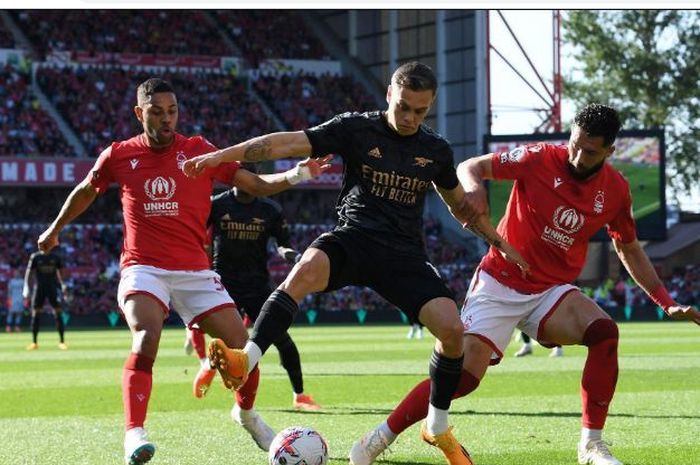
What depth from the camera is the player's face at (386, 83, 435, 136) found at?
283 inches

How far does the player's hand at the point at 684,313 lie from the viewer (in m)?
7.74

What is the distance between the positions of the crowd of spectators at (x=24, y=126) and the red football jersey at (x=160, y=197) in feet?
119

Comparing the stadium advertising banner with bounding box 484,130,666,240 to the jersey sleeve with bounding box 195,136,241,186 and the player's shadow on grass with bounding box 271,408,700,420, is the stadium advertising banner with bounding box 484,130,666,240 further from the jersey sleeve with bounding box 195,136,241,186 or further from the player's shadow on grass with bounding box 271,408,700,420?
the jersey sleeve with bounding box 195,136,241,186

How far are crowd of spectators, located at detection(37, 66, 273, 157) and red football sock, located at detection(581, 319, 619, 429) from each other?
3836cm

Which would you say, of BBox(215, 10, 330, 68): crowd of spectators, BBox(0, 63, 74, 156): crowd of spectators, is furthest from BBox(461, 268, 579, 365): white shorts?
BBox(215, 10, 330, 68): crowd of spectators

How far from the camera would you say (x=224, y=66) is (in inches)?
1983

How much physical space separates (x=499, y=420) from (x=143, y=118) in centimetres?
414

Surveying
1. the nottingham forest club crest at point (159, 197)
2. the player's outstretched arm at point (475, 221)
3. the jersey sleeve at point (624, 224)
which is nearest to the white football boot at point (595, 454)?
the player's outstretched arm at point (475, 221)

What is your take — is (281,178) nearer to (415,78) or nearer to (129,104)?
(415,78)

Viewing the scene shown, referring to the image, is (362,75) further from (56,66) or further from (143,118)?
(143,118)

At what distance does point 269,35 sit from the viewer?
53.3 metres

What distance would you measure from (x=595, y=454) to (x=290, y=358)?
4478mm

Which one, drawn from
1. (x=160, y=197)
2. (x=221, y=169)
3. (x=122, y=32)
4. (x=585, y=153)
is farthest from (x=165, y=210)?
(x=122, y=32)

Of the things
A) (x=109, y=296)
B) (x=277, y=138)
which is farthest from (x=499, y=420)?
(x=109, y=296)
